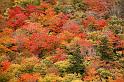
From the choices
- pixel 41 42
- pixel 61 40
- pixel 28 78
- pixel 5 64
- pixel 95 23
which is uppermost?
pixel 95 23

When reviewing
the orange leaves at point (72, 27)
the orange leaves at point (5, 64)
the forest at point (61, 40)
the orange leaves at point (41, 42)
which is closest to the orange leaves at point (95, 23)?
the forest at point (61, 40)

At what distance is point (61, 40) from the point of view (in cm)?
4347

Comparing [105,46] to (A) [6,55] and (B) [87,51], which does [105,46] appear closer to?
(B) [87,51]

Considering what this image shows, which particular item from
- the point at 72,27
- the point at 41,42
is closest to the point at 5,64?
the point at 41,42

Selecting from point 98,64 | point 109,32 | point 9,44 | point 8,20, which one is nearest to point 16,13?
point 8,20

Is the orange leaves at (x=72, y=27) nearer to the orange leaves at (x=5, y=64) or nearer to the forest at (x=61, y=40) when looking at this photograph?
the forest at (x=61, y=40)

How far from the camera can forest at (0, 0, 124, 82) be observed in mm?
37125

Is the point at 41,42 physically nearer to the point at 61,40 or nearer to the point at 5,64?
the point at 61,40

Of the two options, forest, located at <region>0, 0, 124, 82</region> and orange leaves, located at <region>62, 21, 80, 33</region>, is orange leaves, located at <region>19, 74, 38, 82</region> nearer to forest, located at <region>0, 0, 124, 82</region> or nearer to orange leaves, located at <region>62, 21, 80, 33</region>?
forest, located at <region>0, 0, 124, 82</region>

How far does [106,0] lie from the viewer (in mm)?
56281

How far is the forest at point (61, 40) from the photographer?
37.1 metres

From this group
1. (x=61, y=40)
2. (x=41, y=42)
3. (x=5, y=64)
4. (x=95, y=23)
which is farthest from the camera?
(x=95, y=23)

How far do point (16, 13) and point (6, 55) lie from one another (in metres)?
11.8

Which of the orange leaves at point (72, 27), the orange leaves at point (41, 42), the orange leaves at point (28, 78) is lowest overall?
the orange leaves at point (28, 78)
